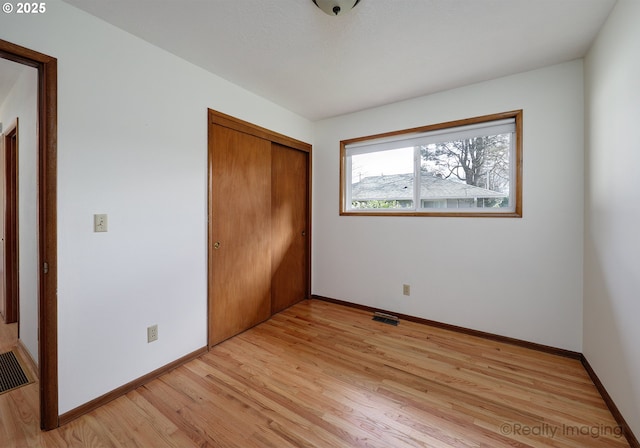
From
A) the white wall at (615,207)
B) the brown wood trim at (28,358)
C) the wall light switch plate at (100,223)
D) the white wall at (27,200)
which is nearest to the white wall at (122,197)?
the wall light switch plate at (100,223)

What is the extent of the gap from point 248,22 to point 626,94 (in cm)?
221

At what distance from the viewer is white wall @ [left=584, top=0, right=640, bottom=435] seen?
1350mm

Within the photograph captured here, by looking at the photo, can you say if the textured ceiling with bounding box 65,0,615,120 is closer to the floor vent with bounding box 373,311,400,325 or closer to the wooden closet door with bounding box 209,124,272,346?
the wooden closet door with bounding box 209,124,272,346

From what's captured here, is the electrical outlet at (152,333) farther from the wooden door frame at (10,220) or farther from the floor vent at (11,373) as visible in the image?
the wooden door frame at (10,220)

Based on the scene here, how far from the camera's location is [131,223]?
1.80 m

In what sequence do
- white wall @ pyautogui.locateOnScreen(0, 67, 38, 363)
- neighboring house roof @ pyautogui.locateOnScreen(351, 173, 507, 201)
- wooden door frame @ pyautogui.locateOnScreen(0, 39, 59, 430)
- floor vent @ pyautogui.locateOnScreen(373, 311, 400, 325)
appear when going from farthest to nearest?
floor vent @ pyautogui.locateOnScreen(373, 311, 400, 325) → neighboring house roof @ pyautogui.locateOnScreen(351, 173, 507, 201) → white wall @ pyautogui.locateOnScreen(0, 67, 38, 363) → wooden door frame @ pyautogui.locateOnScreen(0, 39, 59, 430)

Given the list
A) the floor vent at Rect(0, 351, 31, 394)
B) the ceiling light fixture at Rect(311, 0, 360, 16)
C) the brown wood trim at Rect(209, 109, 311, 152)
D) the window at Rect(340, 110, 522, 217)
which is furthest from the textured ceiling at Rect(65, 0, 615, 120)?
the floor vent at Rect(0, 351, 31, 394)

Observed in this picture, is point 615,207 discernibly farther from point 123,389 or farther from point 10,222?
point 10,222

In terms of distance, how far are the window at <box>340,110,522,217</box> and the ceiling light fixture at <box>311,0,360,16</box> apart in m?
1.60

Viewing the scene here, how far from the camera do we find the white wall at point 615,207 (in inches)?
53.1

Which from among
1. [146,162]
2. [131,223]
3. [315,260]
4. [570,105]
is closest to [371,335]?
[315,260]

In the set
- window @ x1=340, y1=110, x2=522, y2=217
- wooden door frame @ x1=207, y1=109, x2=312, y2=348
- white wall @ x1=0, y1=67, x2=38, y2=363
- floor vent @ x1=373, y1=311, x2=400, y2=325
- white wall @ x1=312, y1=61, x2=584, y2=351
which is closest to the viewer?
white wall @ x1=0, y1=67, x2=38, y2=363

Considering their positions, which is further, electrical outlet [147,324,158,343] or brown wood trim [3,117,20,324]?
brown wood trim [3,117,20,324]

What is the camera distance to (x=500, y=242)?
2422 millimetres
